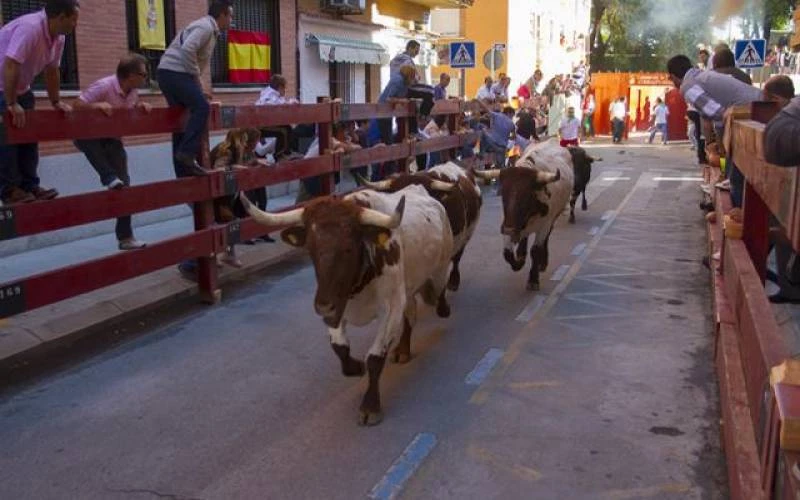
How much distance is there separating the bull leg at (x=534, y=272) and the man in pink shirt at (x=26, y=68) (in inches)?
190

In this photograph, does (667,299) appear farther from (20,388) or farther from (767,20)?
(767,20)

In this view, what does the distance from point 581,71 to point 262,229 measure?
40.8 meters

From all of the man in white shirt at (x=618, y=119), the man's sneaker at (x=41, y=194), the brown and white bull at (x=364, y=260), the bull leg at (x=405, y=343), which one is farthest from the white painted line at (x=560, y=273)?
the man in white shirt at (x=618, y=119)

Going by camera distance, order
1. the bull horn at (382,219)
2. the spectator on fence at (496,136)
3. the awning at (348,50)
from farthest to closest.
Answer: the spectator on fence at (496,136) < the awning at (348,50) < the bull horn at (382,219)

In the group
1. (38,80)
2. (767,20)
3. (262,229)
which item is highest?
(767,20)

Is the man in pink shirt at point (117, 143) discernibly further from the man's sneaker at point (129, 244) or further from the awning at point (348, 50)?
the awning at point (348, 50)

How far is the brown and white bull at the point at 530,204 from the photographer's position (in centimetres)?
889

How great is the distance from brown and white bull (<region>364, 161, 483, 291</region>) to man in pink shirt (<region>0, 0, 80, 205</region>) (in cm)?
287

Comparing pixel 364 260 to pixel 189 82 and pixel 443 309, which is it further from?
pixel 189 82

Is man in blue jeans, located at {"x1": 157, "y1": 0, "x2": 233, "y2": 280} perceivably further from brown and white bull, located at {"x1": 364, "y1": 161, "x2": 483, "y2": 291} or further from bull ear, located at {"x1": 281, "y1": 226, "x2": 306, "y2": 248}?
bull ear, located at {"x1": 281, "y1": 226, "x2": 306, "y2": 248}

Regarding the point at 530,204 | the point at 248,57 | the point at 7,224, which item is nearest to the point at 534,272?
the point at 530,204

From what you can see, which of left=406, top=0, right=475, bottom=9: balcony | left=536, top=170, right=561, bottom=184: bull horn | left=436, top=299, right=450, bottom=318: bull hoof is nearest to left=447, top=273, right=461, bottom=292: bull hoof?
left=436, top=299, right=450, bottom=318: bull hoof

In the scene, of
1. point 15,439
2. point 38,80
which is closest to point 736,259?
point 15,439

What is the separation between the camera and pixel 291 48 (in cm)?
1806
